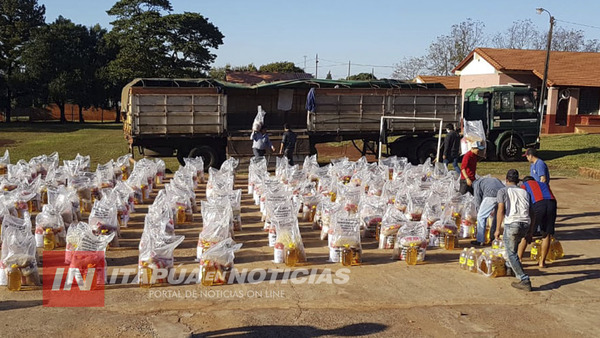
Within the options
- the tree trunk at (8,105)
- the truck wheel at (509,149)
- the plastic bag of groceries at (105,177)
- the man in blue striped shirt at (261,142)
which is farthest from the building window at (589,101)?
the tree trunk at (8,105)

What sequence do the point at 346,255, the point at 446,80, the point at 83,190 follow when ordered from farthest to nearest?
the point at 446,80 → the point at 83,190 → the point at 346,255

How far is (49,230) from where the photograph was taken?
8031 mm

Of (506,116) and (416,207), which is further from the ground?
(506,116)

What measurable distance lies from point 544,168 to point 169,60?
122ft

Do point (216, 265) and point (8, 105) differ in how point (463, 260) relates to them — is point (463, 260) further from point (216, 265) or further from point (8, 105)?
point (8, 105)

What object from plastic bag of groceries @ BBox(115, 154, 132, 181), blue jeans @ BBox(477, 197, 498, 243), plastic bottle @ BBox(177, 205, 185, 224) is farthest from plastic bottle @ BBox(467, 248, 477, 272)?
plastic bag of groceries @ BBox(115, 154, 132, 181)

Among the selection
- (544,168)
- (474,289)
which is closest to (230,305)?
(474,289)

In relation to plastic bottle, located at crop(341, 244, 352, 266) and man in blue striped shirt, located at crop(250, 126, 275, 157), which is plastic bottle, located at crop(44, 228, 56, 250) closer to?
plastic bottle, located at crop(341, 244, 352, 266)

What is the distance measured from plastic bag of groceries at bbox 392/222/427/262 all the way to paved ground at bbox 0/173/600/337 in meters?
0.18

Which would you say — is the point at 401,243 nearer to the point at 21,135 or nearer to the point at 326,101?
the point at 326,101

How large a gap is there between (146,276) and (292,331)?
2.09 meters

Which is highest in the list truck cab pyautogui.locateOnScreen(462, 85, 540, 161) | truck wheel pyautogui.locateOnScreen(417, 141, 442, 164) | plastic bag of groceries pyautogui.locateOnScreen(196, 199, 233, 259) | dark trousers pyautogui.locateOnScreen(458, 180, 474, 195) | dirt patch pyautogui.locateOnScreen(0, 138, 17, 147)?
truck cab pyautogui.locateOnScreen(462, 85, 540, 161)

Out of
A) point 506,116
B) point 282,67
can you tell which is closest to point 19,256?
point 506,116

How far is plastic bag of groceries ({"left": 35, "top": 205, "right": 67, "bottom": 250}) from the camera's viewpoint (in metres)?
8.02
